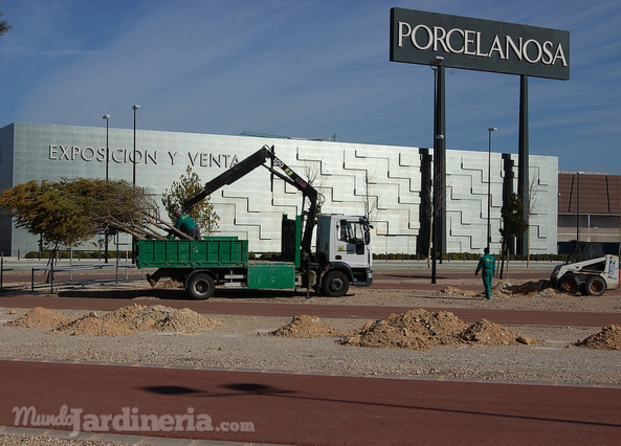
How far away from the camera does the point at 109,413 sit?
7.48m

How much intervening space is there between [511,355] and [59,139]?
5277cm

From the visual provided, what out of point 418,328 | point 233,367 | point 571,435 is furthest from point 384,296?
point 571,435

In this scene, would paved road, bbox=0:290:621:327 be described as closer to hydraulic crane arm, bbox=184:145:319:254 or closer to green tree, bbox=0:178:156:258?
green tree, bbox=0:178:156:258

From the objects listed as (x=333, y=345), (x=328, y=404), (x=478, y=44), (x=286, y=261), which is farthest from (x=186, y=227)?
(x=478, y=44)

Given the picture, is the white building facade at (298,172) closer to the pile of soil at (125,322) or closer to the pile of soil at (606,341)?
A: the pile of soil at (125,322)

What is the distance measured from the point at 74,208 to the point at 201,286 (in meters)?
5.37

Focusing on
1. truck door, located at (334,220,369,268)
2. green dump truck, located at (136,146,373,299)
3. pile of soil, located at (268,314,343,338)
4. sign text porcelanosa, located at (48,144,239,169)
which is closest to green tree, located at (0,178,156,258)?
green dump truck, located at (136,146,373,299)

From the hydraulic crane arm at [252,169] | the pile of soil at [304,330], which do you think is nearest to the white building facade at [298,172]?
the hydraulic crane arm at [252,169]

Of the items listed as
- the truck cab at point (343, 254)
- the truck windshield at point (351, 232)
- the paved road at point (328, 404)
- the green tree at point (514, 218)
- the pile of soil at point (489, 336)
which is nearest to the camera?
the paved road at point (328, 404)

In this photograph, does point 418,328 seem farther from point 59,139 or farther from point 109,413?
point 59,139

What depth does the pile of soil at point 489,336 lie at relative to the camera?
1299cm

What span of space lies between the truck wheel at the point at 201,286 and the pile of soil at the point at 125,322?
6.98 meters

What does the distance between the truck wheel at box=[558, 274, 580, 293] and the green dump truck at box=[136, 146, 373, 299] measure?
835cm

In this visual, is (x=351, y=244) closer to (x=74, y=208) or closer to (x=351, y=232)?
(x=351, y=232)
